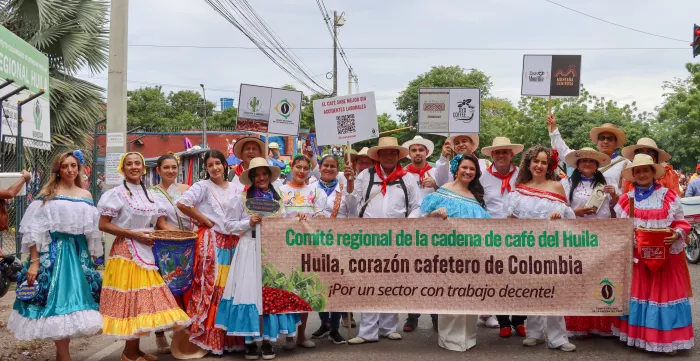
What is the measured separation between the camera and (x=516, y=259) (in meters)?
6.98

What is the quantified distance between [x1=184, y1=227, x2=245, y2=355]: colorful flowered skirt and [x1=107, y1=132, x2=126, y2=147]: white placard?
287cm

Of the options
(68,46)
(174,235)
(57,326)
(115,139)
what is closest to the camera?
(57,326)

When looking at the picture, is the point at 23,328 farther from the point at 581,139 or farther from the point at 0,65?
the point at 581,139

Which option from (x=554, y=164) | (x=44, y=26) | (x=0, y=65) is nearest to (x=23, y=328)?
(x=0, y=65)

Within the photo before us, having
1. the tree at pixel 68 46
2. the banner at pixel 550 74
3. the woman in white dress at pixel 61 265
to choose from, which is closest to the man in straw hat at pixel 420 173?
the banner at pixel 550 74

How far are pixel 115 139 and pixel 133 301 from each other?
11.5 ft

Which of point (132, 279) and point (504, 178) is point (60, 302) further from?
point (504, 178)

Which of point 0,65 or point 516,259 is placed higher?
point 0,65

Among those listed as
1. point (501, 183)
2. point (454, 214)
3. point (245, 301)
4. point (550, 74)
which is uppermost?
point (550, 74)

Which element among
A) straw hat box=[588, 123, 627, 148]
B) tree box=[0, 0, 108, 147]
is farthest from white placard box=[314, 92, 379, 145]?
tree box=[0, 0, 108, 147]

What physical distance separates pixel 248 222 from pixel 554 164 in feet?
9.20

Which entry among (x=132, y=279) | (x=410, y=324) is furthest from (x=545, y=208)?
(x=132, y=279)

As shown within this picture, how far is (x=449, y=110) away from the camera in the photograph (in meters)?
8.88

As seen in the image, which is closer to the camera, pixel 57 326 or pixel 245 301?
pixel 57 326
